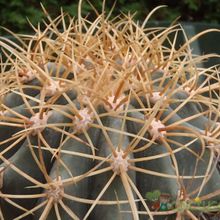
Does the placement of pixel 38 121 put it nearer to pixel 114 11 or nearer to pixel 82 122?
pixel 82 122

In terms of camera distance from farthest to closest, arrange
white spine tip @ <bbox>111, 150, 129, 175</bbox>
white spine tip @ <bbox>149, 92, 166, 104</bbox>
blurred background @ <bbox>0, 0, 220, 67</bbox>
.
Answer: blurred background @ <bbox>0, 0, 220, 67</bbox>
white spine tip @ <bbox>149, 92, 166, 104</bbox>
white spine tip @ <bbox>111, 150, 129, 175</bbox>

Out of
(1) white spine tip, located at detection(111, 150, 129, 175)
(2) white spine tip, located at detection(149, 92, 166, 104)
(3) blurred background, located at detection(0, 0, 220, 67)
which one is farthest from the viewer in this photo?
(3) blurred background, located at detection(0, 0, 220, 67)

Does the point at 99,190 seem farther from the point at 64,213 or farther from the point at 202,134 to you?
the point at 202,134

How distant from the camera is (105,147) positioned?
3.27ft

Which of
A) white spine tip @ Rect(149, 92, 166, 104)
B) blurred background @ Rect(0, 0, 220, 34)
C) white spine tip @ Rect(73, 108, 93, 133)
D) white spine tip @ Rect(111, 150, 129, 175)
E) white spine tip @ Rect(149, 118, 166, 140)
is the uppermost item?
white spine tip @ Rect(73, 108, 93, 133)

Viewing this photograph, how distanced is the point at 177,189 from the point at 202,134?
124 mm

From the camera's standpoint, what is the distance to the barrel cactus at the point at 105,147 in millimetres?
974

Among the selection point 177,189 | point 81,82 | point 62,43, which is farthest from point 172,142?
point 62,43

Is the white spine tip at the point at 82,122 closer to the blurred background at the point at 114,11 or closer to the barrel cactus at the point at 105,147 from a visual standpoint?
the barrel cactus at the point at 105,147

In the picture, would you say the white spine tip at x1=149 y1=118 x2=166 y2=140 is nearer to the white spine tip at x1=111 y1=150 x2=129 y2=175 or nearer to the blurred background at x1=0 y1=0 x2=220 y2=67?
the white spine tip at x1=111 y1=150 x2=129 y2=175

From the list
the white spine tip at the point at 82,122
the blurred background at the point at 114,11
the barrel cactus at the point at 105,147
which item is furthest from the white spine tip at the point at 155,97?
the blurred background at the point at 114,11

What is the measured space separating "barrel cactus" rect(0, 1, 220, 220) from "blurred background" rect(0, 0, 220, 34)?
6.39ft

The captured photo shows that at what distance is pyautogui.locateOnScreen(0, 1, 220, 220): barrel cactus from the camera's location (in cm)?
97

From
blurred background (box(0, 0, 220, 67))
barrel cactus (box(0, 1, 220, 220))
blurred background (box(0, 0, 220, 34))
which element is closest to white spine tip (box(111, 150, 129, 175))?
barrel cactus (box(0, 1, 220, 220))
